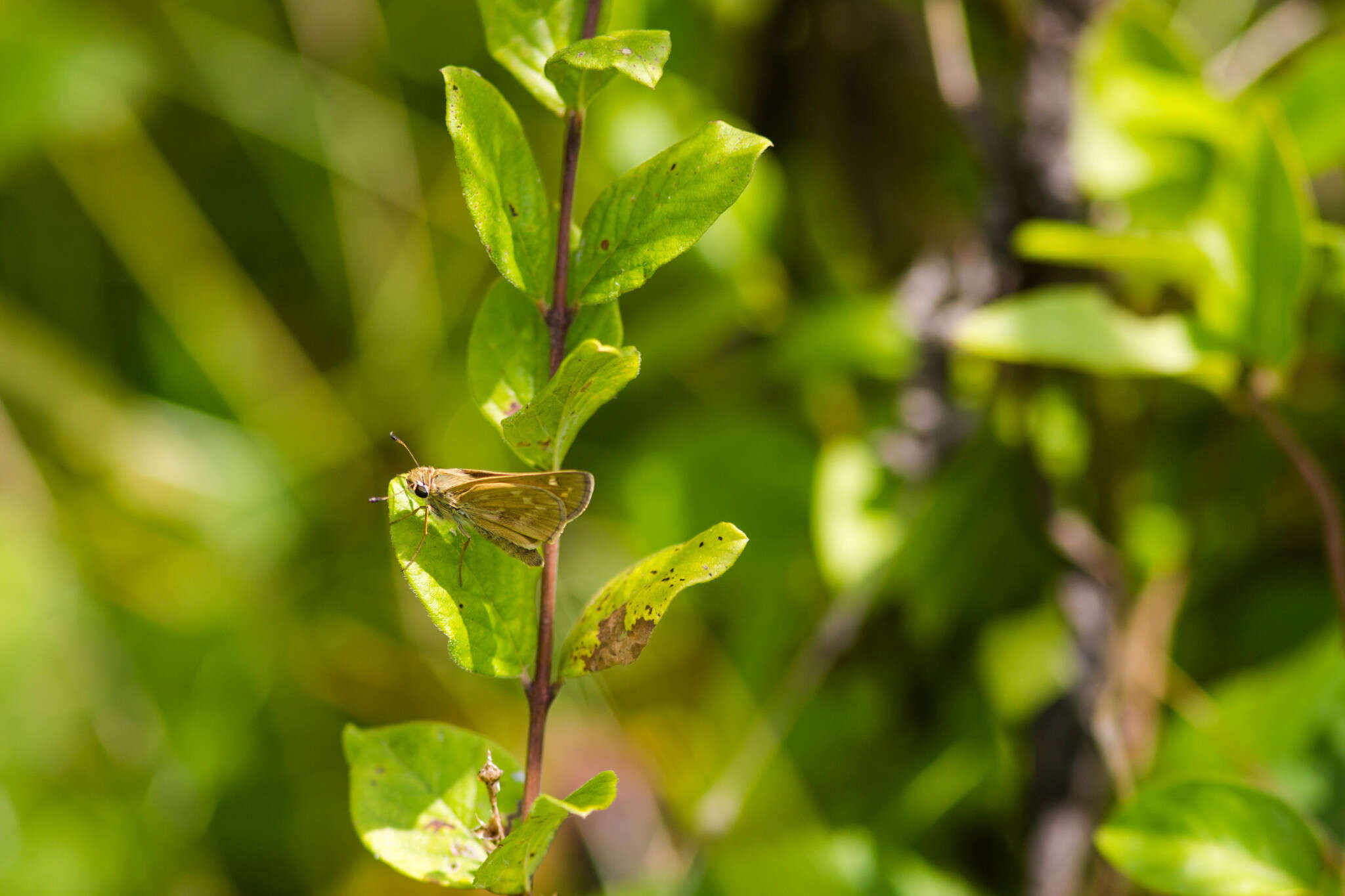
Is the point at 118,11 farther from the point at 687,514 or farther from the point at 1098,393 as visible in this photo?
the point at 1098,393

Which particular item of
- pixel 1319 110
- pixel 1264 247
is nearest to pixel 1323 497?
pixel 1264 247

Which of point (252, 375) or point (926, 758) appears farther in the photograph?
point (252, 375)

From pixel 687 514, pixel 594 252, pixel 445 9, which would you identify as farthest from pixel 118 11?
pixel 594 252

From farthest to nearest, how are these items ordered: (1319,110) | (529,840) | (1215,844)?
1. (1319,110)
2. (1215,844)
3. (529,840)

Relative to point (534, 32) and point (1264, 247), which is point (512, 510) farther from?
point (1264, 247)

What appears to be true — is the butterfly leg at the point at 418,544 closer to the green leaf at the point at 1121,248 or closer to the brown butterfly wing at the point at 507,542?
the brown butterfly wing at the point at 507,542

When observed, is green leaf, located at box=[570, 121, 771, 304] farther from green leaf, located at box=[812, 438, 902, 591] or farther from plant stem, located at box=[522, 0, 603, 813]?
green leaf, located at box=[812, 438, 902, 591]

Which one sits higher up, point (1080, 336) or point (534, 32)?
point (534, 32)

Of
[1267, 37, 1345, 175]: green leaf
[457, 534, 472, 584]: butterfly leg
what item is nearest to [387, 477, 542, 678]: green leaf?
[457, 534, 472, 584]: butterfly leg
